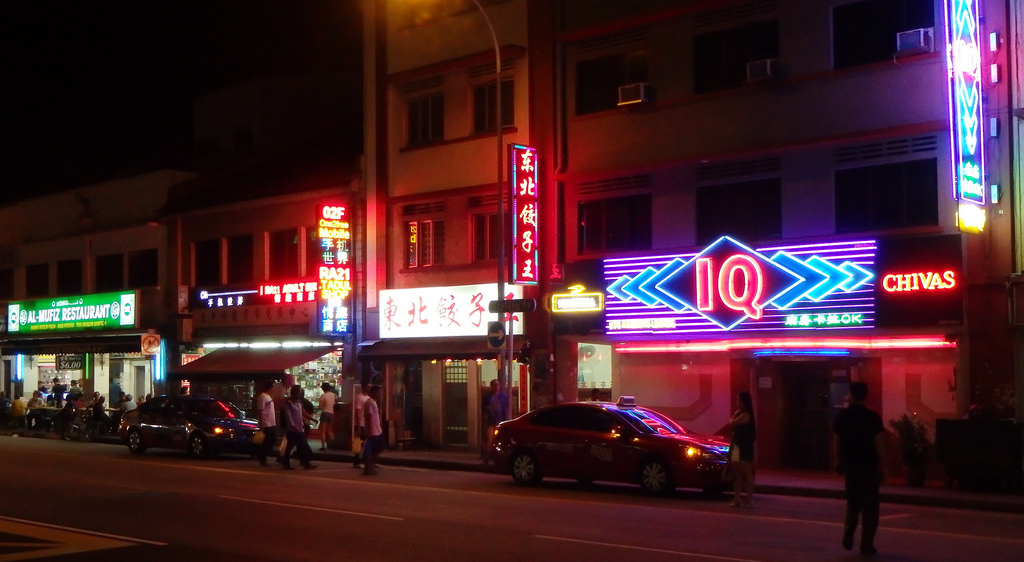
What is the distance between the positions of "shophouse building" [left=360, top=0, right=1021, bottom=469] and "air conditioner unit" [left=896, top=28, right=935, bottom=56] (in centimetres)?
3

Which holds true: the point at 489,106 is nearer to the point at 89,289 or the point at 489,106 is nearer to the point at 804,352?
the point at 804,352

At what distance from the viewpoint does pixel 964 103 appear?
62.9ft

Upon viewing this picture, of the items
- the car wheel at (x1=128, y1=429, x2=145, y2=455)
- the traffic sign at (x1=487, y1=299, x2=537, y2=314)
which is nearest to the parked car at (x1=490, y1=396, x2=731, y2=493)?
the traffic sign at (x1=487, y1=299, x2=537, y2=314)

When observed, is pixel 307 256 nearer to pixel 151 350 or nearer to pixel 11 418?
pixel 151 350

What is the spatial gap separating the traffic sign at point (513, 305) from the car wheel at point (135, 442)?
9.92 metres

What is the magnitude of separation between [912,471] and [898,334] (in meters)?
2.54

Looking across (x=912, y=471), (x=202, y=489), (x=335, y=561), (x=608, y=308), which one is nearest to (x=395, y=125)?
(x=608, y=308)

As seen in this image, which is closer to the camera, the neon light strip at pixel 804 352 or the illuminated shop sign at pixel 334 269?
the neon light strip at pixel 804 352

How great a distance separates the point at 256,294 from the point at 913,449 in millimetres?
19757

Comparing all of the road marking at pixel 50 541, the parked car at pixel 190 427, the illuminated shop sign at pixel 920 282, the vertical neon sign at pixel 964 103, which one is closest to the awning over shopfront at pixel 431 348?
the parked car at pixel 190 427

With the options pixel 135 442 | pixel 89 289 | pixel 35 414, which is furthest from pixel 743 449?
pixel 89 289

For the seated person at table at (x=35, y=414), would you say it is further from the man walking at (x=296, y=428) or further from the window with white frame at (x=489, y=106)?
the window with white frame at (x=489, y=106)

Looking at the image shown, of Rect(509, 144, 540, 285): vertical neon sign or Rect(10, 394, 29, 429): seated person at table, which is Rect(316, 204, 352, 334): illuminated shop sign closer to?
Rect(509, 144, 540, 285): vertical neon sign

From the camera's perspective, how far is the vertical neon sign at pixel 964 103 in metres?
19.0
